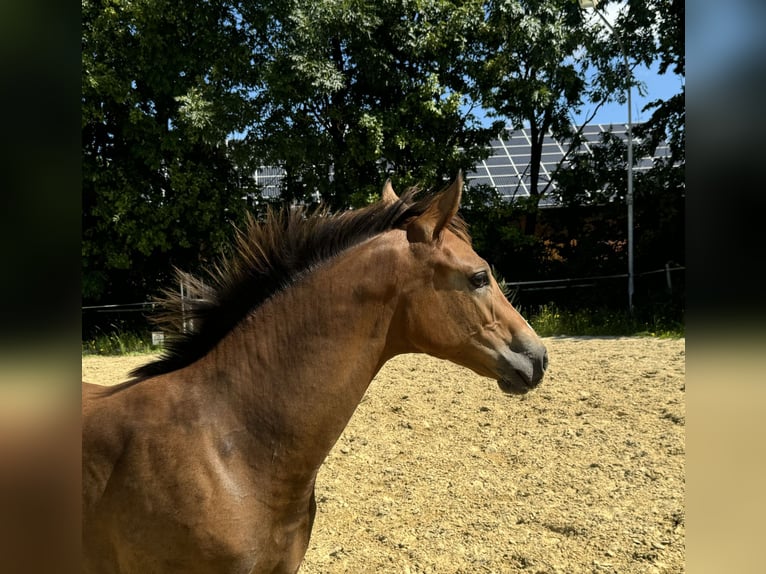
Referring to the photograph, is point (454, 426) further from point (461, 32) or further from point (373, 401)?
point (461, 32)

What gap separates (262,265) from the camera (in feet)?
6.50

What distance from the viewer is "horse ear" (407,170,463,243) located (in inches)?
76.0

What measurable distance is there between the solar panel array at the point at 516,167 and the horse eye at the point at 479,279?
1243cm

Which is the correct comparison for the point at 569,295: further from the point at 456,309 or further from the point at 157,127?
the point at 456,309

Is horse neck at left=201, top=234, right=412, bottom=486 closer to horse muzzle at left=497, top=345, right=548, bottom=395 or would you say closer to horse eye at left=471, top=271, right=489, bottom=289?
horse eye at left=471, top=271, right=489, bottom=289

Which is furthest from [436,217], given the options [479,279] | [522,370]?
[522,370]

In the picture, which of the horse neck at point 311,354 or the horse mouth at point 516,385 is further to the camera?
the horse mouth at point 516,385

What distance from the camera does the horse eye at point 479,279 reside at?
1964 millimetres

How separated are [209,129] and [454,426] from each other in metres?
8.58

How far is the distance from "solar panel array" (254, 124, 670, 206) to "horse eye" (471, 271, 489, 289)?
12.4 m

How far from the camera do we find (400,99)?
12.3 meters
